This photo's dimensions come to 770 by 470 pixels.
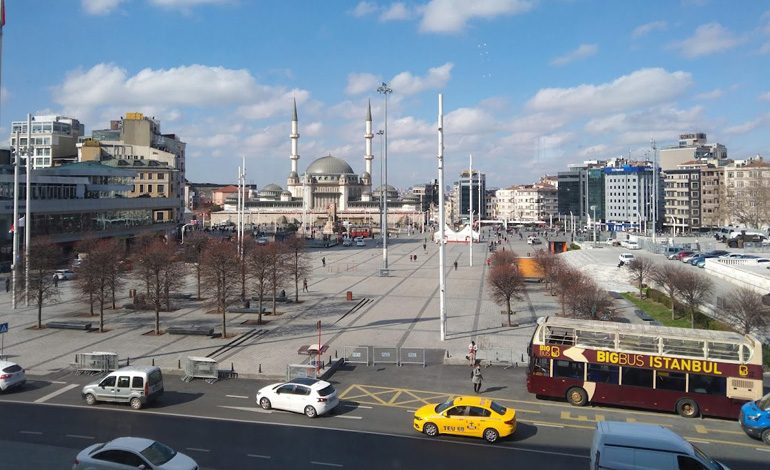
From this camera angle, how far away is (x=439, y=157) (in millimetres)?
24484

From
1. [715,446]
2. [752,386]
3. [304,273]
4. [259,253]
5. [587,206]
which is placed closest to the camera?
[715,446]

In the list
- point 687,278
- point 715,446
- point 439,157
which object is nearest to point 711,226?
point 687,278

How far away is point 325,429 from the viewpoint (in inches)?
559

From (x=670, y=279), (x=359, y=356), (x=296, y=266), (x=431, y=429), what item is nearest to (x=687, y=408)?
(x=431, y=429)

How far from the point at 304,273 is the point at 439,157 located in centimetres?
1303

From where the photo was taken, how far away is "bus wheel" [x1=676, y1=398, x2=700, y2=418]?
50.1 feet

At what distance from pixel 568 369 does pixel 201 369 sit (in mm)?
10505

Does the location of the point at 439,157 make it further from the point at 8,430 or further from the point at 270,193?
the point at 270,193

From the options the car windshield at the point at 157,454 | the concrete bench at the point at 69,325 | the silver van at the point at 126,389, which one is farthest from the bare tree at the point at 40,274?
the car windshield at the point at 157,454

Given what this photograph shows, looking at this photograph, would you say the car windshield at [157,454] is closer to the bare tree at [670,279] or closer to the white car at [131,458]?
the white car at [131,458]

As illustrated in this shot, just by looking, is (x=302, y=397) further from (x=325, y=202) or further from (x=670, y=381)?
(x=325, y=202)

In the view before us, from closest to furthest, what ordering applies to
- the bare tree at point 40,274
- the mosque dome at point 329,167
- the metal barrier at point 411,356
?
the metal barrier at point 411,356 < the bare tree at point 40,274 < the mosque dome at point 329,167

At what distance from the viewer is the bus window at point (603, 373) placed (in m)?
15.8

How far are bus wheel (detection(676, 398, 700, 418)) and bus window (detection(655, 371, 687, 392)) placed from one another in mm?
293
